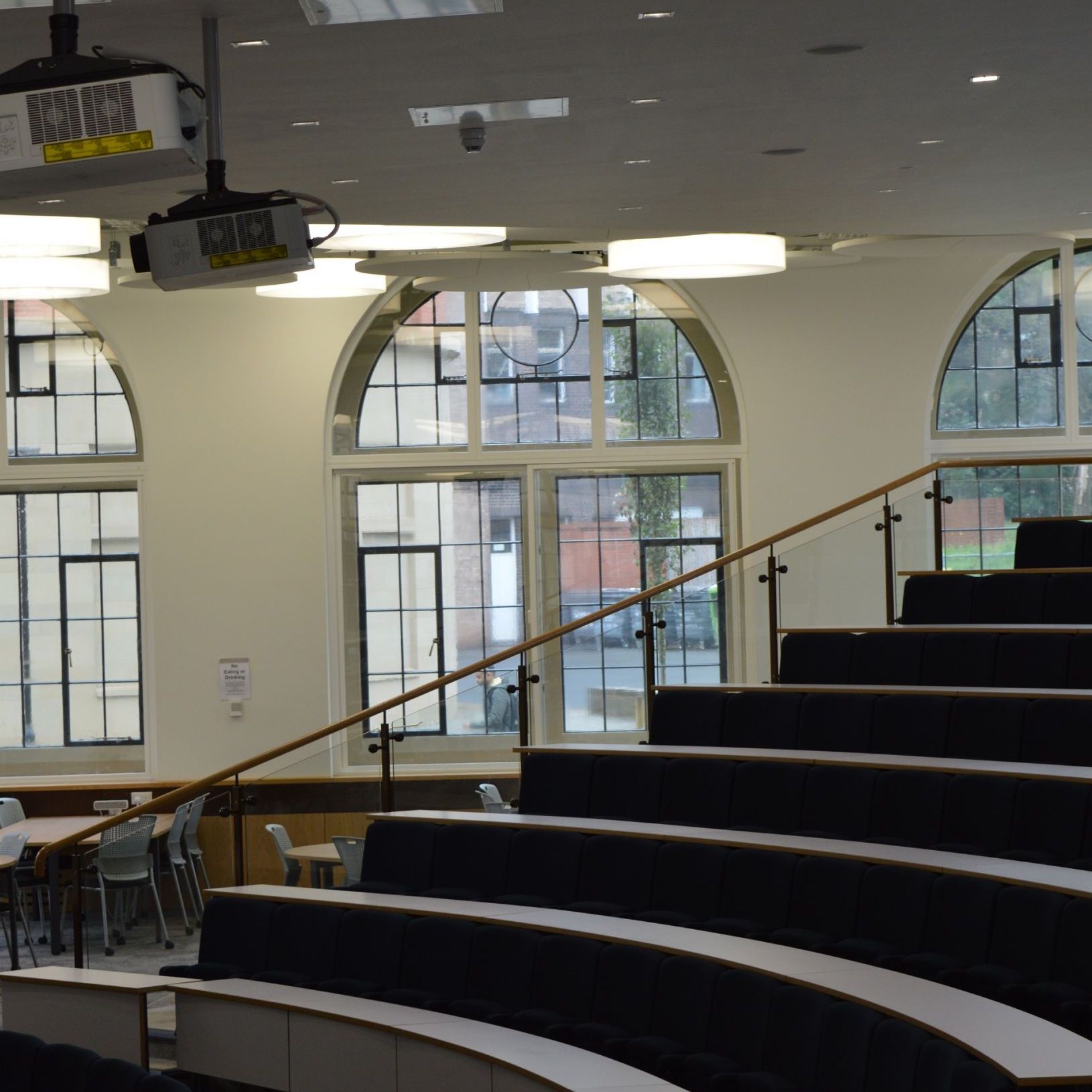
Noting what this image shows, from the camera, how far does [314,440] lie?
11039mm

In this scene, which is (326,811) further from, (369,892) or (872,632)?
(872,632)

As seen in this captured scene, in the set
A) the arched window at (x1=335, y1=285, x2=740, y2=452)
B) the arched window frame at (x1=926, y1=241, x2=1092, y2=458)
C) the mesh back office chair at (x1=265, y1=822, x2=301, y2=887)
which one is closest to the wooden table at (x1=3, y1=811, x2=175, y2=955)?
the mesh back office chair at (x1=265, y1=822, x2=301, y2=887)

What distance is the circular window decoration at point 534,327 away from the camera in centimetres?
1120

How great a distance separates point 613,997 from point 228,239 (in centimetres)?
260

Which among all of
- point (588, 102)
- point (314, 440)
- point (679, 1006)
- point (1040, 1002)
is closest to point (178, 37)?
point (588, 102)

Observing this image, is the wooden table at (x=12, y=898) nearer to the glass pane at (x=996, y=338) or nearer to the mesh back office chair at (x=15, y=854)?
the mesh back office chair at (x=15, y=854)

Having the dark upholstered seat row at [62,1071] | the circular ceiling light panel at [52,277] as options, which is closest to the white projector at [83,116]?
the dark upholstered seat row at [62,1071]

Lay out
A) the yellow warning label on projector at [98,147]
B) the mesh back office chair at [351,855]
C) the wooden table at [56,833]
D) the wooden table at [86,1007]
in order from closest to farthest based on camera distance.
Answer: the yellow warning label on projector at [98,147], the wooden table at [86,1007], the mesh back office chair at [351,855], the wooden table at [56,833]

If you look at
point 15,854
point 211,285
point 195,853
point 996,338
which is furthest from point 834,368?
point 211,285

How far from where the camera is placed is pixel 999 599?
25.1 feet

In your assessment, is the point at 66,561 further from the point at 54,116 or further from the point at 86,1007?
the point at 54,116

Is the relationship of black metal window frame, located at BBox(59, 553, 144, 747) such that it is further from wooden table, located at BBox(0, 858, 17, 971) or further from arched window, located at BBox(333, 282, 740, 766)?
wooden table, located at BBox(0, 858, 17, 971)

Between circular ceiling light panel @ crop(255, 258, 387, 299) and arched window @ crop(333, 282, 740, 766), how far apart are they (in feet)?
4.59

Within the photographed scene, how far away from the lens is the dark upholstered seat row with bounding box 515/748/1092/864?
5.15m
